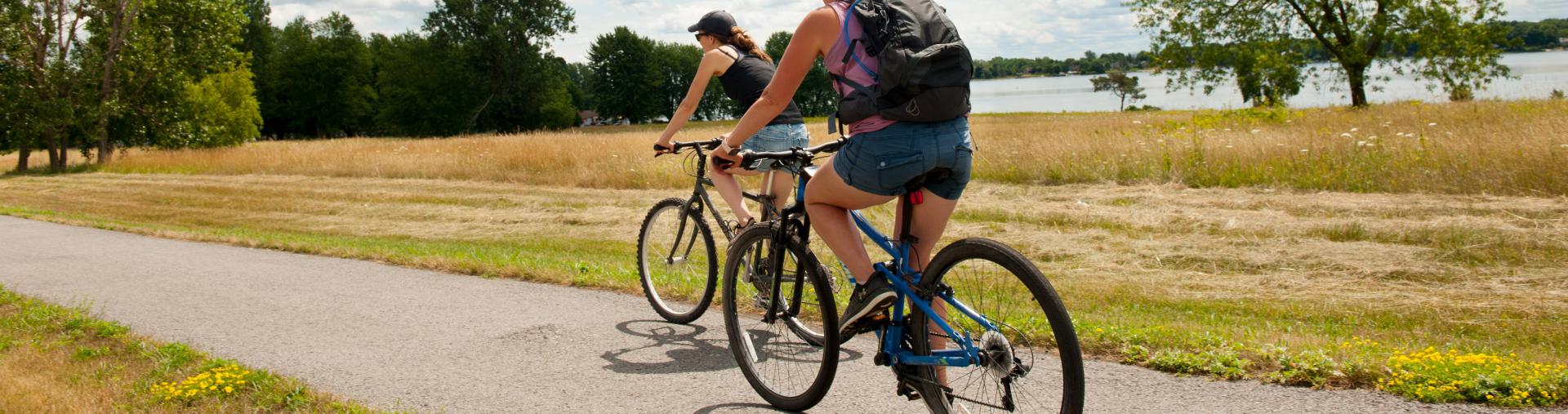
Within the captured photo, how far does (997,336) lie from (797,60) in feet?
3.52

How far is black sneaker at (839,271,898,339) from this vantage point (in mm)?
3639

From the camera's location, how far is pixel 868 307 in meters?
3.72

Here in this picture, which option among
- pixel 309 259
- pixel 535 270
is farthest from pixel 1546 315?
pixel 309 259

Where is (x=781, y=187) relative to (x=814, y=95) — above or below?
below

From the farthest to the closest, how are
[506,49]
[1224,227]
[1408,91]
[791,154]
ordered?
[506,49]
[1408,91]
[1224,227]
[791,154]

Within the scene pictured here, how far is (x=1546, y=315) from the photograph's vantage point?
5.99 metres

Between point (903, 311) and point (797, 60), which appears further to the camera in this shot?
point (903, 311)

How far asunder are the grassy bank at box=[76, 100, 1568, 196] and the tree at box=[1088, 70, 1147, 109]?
6227 cm

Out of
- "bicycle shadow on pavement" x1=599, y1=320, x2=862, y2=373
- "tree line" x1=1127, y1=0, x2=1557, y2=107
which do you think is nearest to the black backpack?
"bicycle shadow on pavement" x1=599, y1=320, x2=862, y2=373

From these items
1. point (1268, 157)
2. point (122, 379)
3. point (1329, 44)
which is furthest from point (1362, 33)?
point (122, 379)

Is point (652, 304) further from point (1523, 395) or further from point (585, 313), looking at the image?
point (1523, 395)

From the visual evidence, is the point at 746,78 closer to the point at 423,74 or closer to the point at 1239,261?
the point at 1239,261

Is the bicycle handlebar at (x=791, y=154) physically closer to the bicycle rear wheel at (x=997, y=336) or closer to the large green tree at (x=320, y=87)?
the bicycle rear wheel at (x=997, y=336)

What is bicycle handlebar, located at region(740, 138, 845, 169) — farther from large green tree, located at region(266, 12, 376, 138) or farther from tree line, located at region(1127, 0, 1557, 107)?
large green tree, located at region(266, 12, 376, 138)
